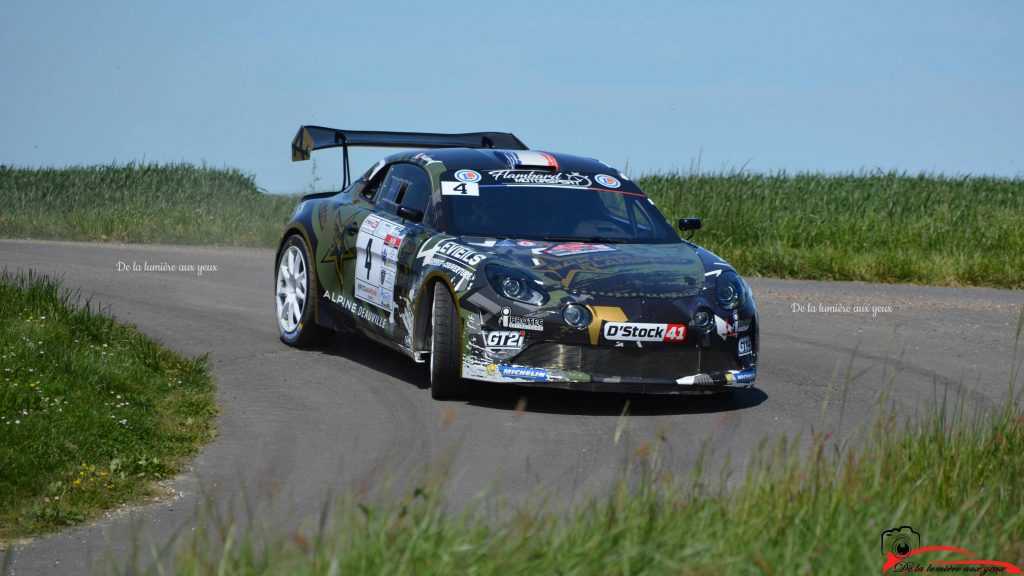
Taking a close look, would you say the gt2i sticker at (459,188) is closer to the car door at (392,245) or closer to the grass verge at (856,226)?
the car door at (392,245)

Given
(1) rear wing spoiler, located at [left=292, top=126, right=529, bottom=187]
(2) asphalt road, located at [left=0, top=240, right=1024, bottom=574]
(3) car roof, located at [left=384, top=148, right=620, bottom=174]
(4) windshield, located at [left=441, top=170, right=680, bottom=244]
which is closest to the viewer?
(2) asphalt road, located at [left=0, top=240, right=1024, bottom=574]

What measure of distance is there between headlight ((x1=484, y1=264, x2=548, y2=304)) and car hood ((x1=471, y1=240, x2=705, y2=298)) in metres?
0.08

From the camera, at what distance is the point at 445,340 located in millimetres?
8281

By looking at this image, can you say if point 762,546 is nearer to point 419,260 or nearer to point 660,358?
point 660,358

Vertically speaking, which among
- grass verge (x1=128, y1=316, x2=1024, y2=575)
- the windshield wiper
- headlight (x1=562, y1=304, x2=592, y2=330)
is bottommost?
grass verge (x1=128, y1=316, x2=1024, y2=575)

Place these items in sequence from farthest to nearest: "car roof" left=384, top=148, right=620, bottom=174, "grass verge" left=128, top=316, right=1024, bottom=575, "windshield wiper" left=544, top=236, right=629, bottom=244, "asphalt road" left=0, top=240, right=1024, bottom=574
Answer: "car roof" left=384, top=148, right=620, bottom=174 → "windshield wiper" left=544, top=236, right=629, bottom=244 → "asphalt road" left=0, top=240, right=1024, bottom=574 → "grass verge" left=128, top=316, right=1024, bottom=575

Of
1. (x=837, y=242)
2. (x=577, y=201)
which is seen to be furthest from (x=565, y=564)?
(x=837, y=242)

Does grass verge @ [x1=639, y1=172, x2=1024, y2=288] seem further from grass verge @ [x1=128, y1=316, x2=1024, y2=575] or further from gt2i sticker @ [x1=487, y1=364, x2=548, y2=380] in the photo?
grass verge @ [x1=128, y1=316, x2=1024, y2=575]

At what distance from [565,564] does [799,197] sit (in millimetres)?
24081

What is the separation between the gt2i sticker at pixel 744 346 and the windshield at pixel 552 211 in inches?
46.8

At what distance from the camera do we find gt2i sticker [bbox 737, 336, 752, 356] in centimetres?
841

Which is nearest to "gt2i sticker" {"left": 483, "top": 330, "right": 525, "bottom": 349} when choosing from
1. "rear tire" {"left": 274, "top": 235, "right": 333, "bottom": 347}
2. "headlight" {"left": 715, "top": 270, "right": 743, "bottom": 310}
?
"headlight" {"left": 715, "top": 270, "right": 743, "bottom": 310}

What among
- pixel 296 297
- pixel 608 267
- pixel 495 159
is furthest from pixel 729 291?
pixel 296 297

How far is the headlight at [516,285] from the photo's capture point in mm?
8070
